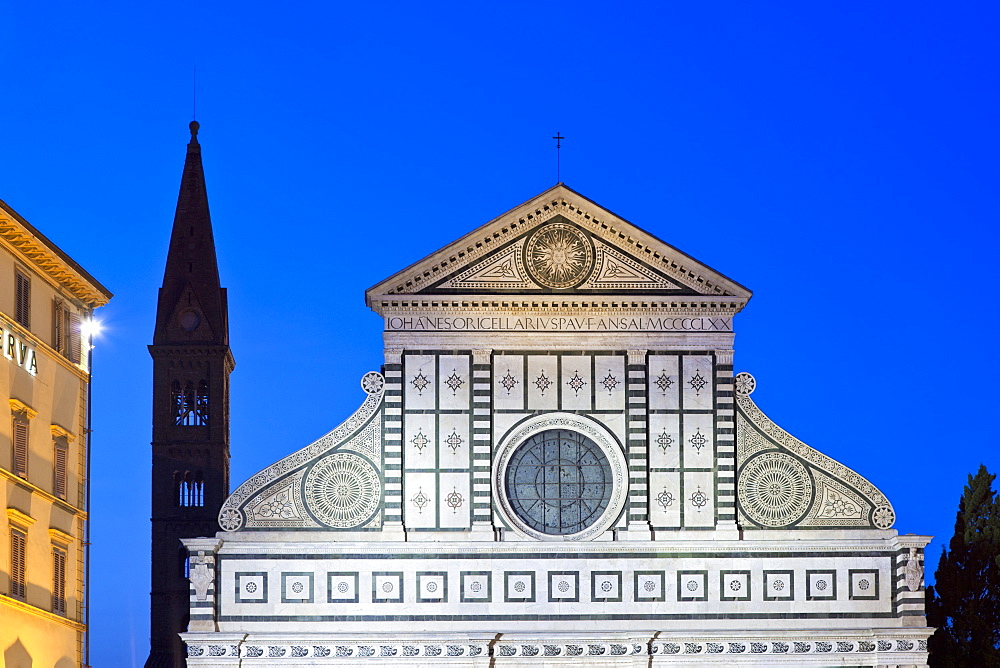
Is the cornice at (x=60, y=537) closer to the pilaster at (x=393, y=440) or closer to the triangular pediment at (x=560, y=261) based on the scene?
the pilaster at (x=393, y=440)

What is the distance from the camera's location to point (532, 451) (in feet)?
102

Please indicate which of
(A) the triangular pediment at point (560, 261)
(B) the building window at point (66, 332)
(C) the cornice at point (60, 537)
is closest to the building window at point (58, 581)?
(C) the cornice at point (60, 537)

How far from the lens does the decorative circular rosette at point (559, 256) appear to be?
3141 centimetres

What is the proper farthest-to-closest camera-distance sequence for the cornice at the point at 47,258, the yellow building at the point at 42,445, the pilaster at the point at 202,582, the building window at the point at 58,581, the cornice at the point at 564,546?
1. the cornice at the point at 564,546
2. the building window at the point at 58,581
3. the pilaster at the point at 202,582
4. the cornice at the point at 47,258
5. the yellow building at the point at 42,445

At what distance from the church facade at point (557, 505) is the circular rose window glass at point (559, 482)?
0.04 metres

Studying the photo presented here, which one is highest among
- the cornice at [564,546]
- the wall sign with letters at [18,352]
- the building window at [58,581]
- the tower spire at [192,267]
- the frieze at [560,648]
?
the tower spire at [192,267]

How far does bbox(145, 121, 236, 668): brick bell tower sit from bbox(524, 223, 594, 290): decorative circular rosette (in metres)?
15.2

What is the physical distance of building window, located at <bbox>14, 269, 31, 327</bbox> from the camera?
93.7 ft

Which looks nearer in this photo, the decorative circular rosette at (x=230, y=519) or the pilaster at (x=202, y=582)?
the pilaster at (x=202, y=582)

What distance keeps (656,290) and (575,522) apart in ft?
14.8

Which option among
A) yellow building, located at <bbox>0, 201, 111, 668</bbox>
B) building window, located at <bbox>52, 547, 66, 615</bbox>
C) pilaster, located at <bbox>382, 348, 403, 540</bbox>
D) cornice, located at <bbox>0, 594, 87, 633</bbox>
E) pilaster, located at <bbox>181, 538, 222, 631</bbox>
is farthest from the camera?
pilaster, located at <bbox>382, 348, 403, 540</bbox>

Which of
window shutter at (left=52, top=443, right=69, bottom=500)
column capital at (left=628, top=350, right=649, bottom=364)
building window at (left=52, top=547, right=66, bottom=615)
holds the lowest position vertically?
building window at (left=52, top=547, right=66, bottom=615)

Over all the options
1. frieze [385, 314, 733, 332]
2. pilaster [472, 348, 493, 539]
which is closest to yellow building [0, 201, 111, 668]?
frieze [385, 314, 733, 332]

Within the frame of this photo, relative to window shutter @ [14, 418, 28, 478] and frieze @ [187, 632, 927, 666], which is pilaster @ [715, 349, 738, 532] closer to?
frieze @ [187, 632, 927, 666]
